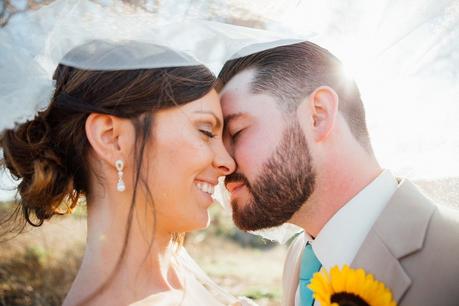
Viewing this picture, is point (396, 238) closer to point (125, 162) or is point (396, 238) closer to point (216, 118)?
point (216, 118)

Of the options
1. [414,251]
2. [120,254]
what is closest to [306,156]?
[414,251]

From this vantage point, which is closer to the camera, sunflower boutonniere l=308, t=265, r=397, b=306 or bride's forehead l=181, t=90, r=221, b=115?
sunflower boutonniere l=308, t=265, r=397, b=306

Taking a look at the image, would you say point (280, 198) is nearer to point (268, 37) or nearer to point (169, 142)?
point (169, 142)

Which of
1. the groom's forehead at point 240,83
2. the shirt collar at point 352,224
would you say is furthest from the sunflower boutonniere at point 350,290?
the groom's forehead at point 240,83

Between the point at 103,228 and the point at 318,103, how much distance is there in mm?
1326

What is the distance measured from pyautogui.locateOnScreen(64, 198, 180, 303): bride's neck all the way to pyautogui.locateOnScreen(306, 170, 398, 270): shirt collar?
838 millimetres

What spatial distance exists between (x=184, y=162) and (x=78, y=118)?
1.83 feet

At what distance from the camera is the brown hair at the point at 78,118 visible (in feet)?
8.16

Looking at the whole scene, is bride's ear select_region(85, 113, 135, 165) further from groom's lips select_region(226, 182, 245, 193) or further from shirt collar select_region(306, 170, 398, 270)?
shirt collar select_region(306, 170, 398, 270)

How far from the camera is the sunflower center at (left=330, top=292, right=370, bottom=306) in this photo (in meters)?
1.98

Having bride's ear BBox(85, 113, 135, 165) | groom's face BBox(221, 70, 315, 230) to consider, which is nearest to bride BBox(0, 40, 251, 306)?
bride's ear BBox(85, 113, 135, 165)

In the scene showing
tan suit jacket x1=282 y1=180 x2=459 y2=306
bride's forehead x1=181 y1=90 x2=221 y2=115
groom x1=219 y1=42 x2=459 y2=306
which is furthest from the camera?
groom x1=219 y1=42 x2=459 y2=306

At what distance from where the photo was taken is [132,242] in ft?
8.49

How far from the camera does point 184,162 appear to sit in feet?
8.40
